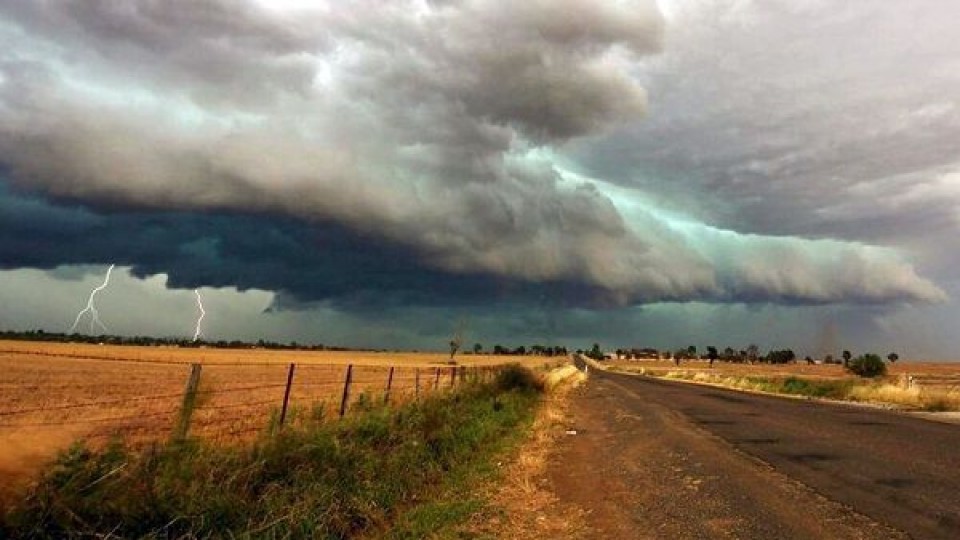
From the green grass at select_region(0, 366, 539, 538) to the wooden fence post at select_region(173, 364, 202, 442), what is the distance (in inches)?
8.1

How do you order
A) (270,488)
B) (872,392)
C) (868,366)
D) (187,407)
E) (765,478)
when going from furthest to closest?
(868,366) < (872,392) < (765,478) < (187,407) < (270,488)

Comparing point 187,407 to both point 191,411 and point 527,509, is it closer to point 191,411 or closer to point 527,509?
point 191,411

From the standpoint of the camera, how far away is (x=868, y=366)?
77.8 m

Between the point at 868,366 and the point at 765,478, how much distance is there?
2967 inches

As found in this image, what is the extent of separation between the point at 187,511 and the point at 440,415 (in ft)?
33.0

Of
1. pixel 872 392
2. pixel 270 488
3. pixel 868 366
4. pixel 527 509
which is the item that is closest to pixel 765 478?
pixel 527 509

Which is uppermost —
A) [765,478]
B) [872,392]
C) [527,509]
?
[872,392]

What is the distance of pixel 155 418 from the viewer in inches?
840

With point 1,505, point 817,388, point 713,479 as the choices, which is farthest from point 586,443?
point 817,388

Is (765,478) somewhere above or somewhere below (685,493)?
above

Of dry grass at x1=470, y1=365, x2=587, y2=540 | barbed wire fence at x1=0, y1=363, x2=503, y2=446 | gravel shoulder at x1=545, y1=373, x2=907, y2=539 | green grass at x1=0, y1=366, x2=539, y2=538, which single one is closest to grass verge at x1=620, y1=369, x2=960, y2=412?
gravel shoulder at x1=545, y1=373, x2=907, y2=539

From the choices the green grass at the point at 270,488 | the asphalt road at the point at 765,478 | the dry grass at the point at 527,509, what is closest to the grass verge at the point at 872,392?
the asphalt road at the point at 765,478

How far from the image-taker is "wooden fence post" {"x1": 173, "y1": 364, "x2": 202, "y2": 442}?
352 inches

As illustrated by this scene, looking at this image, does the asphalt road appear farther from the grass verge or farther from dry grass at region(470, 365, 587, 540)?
the grass verge
